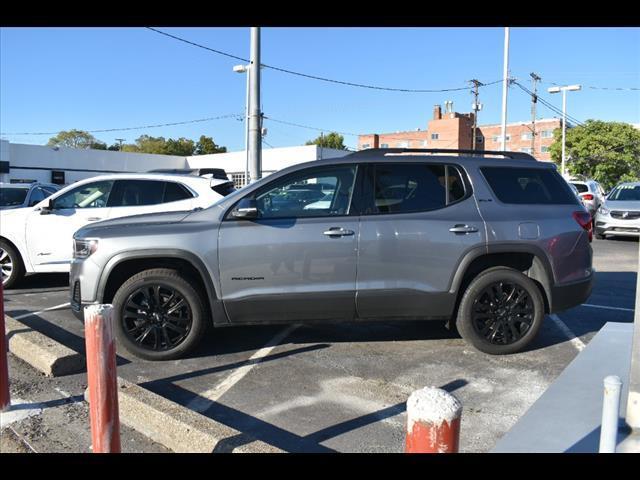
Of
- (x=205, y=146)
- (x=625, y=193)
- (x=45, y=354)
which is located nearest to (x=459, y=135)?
(x=205, y=146)

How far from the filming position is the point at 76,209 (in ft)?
25.8

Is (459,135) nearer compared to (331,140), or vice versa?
(459,135)

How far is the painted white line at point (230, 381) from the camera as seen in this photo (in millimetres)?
3971

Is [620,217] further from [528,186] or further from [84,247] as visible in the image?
[84,247]

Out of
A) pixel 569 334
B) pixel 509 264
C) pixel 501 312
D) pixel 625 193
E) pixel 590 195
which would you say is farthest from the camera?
pixel 590 195

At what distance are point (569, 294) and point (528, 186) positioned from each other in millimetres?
1086

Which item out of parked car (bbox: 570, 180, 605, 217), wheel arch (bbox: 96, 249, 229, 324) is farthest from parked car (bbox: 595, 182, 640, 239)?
wheel arch (bbox: 96, 249, 229, 324)

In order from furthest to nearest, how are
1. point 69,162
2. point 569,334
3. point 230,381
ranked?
point 69,162, point 569,334, point 230,381

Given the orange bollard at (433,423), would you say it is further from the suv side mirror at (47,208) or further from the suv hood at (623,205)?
the suv hood at (623,205)

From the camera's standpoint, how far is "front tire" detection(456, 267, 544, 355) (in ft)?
16.2

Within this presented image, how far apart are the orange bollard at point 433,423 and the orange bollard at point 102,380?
178cm

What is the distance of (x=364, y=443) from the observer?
335cm

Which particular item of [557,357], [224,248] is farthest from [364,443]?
[557,357]
